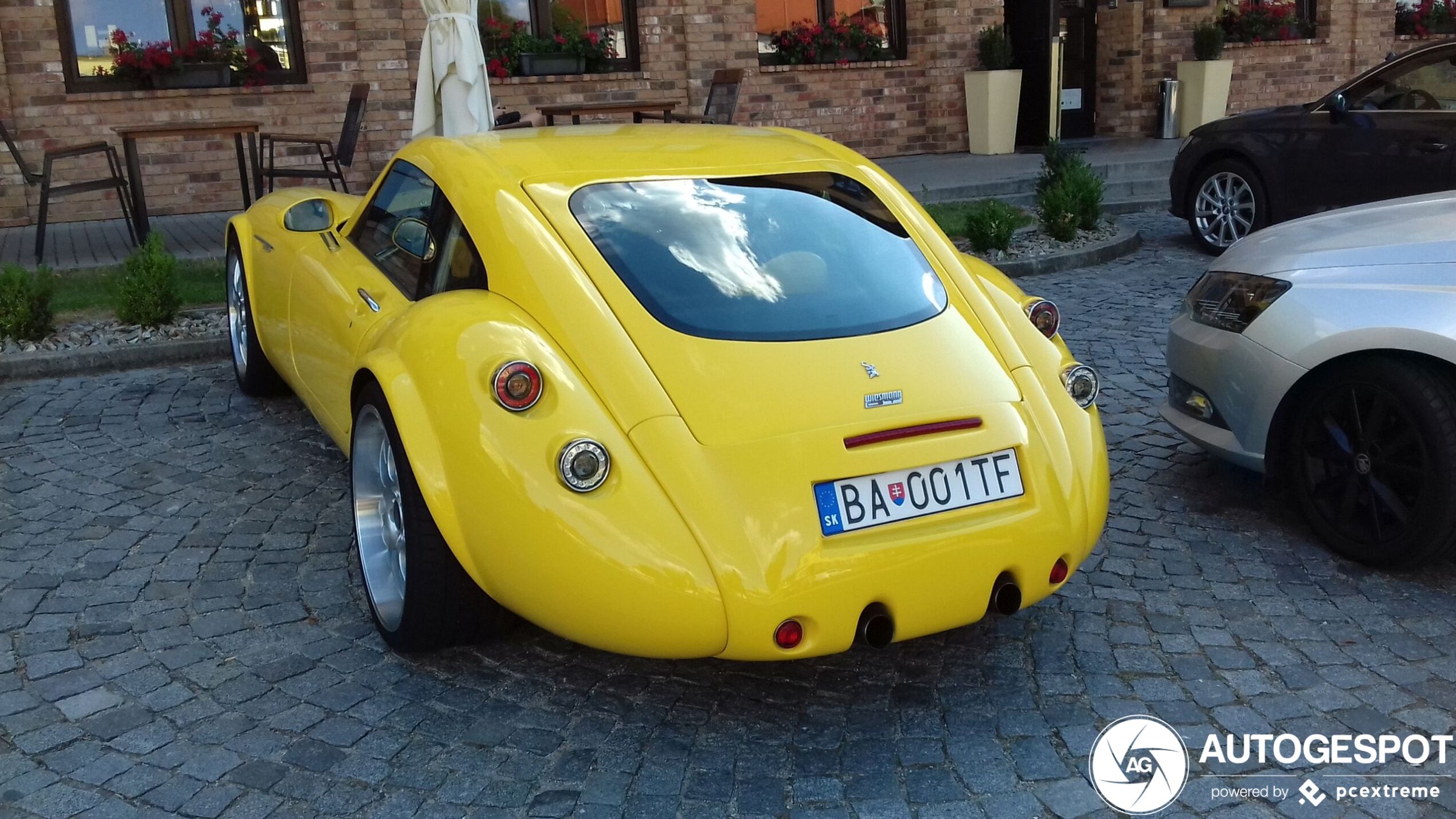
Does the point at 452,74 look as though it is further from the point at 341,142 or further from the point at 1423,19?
the point at 1423,19

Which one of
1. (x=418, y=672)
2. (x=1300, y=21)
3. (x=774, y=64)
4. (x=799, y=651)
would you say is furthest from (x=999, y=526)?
(x=1300, y=21)

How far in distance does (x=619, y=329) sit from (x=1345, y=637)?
2303 mm

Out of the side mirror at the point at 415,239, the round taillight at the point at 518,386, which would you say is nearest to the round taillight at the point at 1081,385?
the round taillight at the point at 518,386

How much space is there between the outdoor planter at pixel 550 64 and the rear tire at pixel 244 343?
7552mm

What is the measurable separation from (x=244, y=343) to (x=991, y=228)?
17.1 feet

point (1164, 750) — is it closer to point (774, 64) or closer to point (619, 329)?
point (619, 329)

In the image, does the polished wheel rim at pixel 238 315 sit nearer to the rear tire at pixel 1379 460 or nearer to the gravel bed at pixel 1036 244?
the rear tire at pixel 1379 460

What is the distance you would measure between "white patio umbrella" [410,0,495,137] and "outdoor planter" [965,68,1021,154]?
813 centimetres

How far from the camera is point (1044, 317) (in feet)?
13.1

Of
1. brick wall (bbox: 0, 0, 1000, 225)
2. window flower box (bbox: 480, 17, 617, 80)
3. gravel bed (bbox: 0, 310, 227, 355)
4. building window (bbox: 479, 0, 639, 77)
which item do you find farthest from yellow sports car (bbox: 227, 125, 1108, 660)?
building window (bbox: 479, 0, 639, 77)

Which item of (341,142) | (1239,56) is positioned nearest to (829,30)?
(1239,56)

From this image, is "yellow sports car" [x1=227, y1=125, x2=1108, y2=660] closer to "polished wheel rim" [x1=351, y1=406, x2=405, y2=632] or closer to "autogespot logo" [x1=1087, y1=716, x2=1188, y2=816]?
"polished wheel rim" [x1=351, y1=406, x2=405, y2=632]

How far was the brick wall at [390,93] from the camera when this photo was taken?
11.8 meters

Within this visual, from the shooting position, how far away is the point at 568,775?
10.3ft
